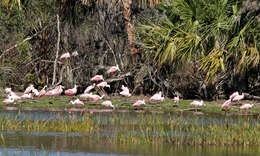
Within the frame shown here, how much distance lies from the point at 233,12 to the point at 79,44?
5.82m

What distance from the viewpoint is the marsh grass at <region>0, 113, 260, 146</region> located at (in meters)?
13.4

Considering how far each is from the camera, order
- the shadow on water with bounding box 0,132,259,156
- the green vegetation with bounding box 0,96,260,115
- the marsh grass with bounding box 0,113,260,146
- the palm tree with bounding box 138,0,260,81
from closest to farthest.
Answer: the shadow on water with bounding box 0,132,259,156, the marsh grass with bounding box 0,113,260,146, the green vegetation with bounding box 0,96,260,115, the palm tree with bounding box 138,0,260,81

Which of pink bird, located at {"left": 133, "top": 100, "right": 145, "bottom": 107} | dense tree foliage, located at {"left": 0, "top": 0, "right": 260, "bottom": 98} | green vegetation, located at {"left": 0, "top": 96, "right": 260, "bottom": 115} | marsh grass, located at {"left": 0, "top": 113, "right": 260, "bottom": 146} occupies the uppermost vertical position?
dense tree foliage, located at {"left": 0, "top": 0, "right": 260, "bottom": 98}

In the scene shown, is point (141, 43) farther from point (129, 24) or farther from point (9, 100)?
point (9, 100)

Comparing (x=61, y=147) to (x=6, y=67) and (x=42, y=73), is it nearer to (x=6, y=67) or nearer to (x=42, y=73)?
(x=6, y=67)

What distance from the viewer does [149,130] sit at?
14.6 m

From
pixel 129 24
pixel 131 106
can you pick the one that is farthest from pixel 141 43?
pixel 131 106

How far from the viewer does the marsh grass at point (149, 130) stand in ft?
44.1

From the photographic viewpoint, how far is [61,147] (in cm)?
1281

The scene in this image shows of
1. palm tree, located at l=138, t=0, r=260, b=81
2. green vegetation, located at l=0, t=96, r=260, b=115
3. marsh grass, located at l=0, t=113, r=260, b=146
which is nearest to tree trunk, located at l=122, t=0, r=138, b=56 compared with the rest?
palm tree, located at l=138, t=0, r=260, b=81

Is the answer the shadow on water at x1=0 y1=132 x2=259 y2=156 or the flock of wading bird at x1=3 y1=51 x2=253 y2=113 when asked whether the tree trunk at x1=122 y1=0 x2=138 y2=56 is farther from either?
the shadow on water at x1=0 y1=132 x2=259 y2=156

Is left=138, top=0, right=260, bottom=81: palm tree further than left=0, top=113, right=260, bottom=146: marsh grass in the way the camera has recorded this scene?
Yes

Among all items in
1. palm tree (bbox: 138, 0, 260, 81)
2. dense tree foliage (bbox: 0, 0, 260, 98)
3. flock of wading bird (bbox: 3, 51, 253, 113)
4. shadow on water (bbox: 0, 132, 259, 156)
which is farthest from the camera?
dense tree foliage (bbox: 0, 0, 260, 98)

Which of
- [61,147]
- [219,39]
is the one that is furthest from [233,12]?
[61,147]
